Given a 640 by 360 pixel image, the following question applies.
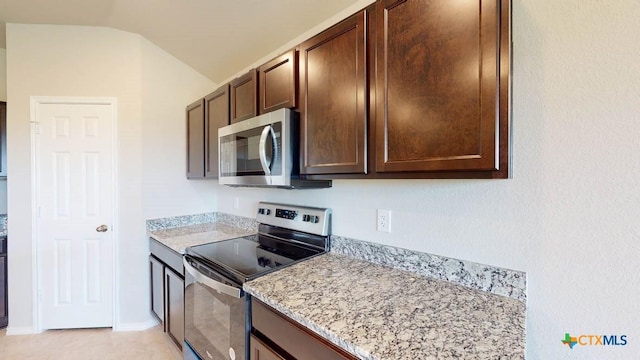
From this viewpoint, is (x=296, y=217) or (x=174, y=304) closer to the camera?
(x=296, y=217)

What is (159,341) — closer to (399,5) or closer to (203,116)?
(203,116)

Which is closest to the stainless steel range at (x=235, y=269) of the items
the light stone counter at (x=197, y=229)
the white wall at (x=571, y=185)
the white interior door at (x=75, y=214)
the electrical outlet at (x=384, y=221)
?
the light stone counter at (x=197, y=229)

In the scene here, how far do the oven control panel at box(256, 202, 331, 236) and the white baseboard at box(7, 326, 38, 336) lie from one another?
215 cm

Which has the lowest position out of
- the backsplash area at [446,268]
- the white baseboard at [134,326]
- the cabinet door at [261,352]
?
the white baseboard at [134,326]

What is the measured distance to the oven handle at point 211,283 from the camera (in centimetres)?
136

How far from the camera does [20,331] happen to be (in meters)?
2.39

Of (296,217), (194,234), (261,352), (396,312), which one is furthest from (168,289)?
(396,312)

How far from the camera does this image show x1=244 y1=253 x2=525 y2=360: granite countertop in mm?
800

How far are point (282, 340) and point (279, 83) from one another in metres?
1.26

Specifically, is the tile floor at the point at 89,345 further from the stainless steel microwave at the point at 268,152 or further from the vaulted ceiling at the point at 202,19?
the vaulted ceiling at the point at 202,19

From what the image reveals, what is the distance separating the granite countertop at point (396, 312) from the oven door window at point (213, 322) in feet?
0.78

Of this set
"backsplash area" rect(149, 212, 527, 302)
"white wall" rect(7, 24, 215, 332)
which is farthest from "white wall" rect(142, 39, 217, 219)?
"backsplash area" rect(149, 212, 527, 302)

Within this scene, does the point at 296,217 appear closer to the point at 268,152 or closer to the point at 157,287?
the point at 268,152

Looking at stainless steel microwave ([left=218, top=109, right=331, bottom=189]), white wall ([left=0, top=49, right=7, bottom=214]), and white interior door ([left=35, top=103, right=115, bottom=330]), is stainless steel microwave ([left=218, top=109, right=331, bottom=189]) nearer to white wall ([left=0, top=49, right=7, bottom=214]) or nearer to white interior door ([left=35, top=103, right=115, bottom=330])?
white interior door ([left=35, top=103, right=115, bottom=330])
